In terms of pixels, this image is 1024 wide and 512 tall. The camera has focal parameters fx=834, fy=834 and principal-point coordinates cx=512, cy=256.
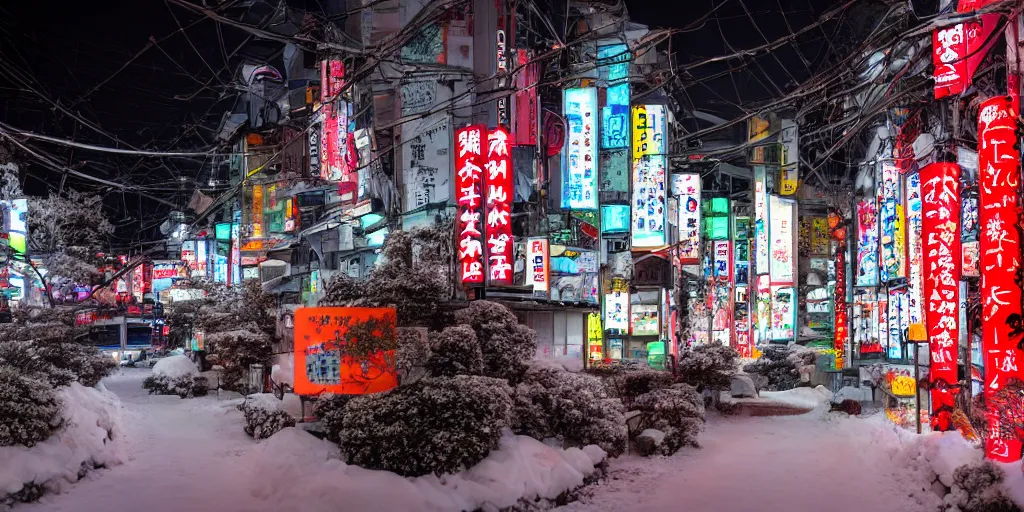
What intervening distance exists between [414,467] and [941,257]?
11.0 meters

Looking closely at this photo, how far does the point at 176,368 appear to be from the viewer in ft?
84.4

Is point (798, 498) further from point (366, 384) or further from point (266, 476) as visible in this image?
point (266, 476)

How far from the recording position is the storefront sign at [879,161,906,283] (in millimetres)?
24359

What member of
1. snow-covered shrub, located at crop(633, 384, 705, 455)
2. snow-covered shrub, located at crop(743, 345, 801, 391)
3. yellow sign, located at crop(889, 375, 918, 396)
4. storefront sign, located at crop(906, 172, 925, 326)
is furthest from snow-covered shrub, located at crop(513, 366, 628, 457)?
snow-covered shrub, located at crop(743, 345, 801, 391)

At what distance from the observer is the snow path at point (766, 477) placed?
14.0 m

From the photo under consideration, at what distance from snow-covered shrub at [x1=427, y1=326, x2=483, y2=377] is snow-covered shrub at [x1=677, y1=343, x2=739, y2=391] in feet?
40.0

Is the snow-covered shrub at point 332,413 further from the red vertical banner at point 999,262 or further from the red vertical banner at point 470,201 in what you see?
the red vertical banner at point 999,262

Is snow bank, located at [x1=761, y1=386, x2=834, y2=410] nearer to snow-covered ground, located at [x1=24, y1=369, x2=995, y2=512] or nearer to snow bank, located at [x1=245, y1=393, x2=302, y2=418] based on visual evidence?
snow-covered ground, located at [x1=24, y1=369, x2=995, y2=512]

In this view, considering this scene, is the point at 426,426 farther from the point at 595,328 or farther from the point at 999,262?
the point at 595,328

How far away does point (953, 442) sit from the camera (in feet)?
47.1

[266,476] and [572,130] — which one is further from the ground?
[572,130]

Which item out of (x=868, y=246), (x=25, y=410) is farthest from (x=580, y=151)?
(x=25, y=410)

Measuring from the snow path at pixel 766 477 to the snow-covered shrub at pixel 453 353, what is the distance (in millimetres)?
3293

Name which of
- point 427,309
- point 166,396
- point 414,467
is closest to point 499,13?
point 427,309
